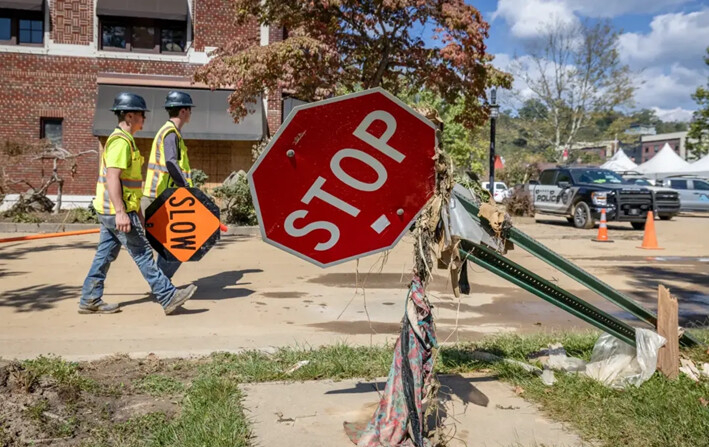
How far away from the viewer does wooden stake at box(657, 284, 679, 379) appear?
413 cm

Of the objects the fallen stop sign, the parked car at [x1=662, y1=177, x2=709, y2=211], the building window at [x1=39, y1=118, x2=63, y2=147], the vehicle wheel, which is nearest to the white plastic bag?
the fallen stop sign

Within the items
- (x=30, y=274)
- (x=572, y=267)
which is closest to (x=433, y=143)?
(x=572, y=267)

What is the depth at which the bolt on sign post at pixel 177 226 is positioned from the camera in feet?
20.1

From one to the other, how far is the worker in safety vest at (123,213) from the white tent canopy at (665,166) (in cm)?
3837

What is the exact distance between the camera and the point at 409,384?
308 centimetres

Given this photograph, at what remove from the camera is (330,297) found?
24.4 ft

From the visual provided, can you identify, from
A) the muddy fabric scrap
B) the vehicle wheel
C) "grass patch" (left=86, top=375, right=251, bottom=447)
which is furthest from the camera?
the vehicle wheel

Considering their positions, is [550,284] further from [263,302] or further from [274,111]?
[274,111]

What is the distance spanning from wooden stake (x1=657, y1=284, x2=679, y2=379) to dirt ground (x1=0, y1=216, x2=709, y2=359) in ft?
2.44

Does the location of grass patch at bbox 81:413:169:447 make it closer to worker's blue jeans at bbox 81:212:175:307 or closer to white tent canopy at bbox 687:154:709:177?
worker's blue jeans at bbox 81:212:175:307

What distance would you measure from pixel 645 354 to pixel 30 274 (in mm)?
7558

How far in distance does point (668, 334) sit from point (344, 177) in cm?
264

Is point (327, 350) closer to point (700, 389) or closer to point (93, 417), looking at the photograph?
point (93, 417)

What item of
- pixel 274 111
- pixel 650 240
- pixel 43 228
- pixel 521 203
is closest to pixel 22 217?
pixel 43 228
